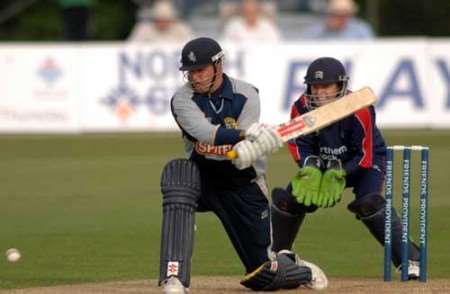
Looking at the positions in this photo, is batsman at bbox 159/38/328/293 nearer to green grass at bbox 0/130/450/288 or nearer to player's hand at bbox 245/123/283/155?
player's hand at bbox 245/123/283/155

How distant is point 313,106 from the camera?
8.12 meters

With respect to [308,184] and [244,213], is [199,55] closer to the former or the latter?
[244,213]

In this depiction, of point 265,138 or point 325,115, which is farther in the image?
point 325,115

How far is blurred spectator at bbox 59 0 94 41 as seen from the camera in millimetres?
21016

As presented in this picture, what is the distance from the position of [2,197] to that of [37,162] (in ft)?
9.72

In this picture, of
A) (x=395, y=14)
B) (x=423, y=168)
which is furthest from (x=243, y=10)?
(x=423, y=168)

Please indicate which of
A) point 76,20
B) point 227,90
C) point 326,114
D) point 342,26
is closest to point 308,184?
point 326,114

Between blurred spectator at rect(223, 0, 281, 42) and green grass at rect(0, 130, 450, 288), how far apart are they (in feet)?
8.68

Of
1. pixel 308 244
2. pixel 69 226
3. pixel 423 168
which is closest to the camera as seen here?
pixel 423 168

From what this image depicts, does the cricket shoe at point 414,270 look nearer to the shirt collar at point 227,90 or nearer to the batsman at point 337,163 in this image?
the batsman at point 337,163

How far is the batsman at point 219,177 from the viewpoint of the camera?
288 inches

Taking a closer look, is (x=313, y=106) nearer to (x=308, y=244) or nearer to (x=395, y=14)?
Result: (x=308, y=244)

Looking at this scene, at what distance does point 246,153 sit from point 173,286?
837 millimetres

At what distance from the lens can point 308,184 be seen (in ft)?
26.3
